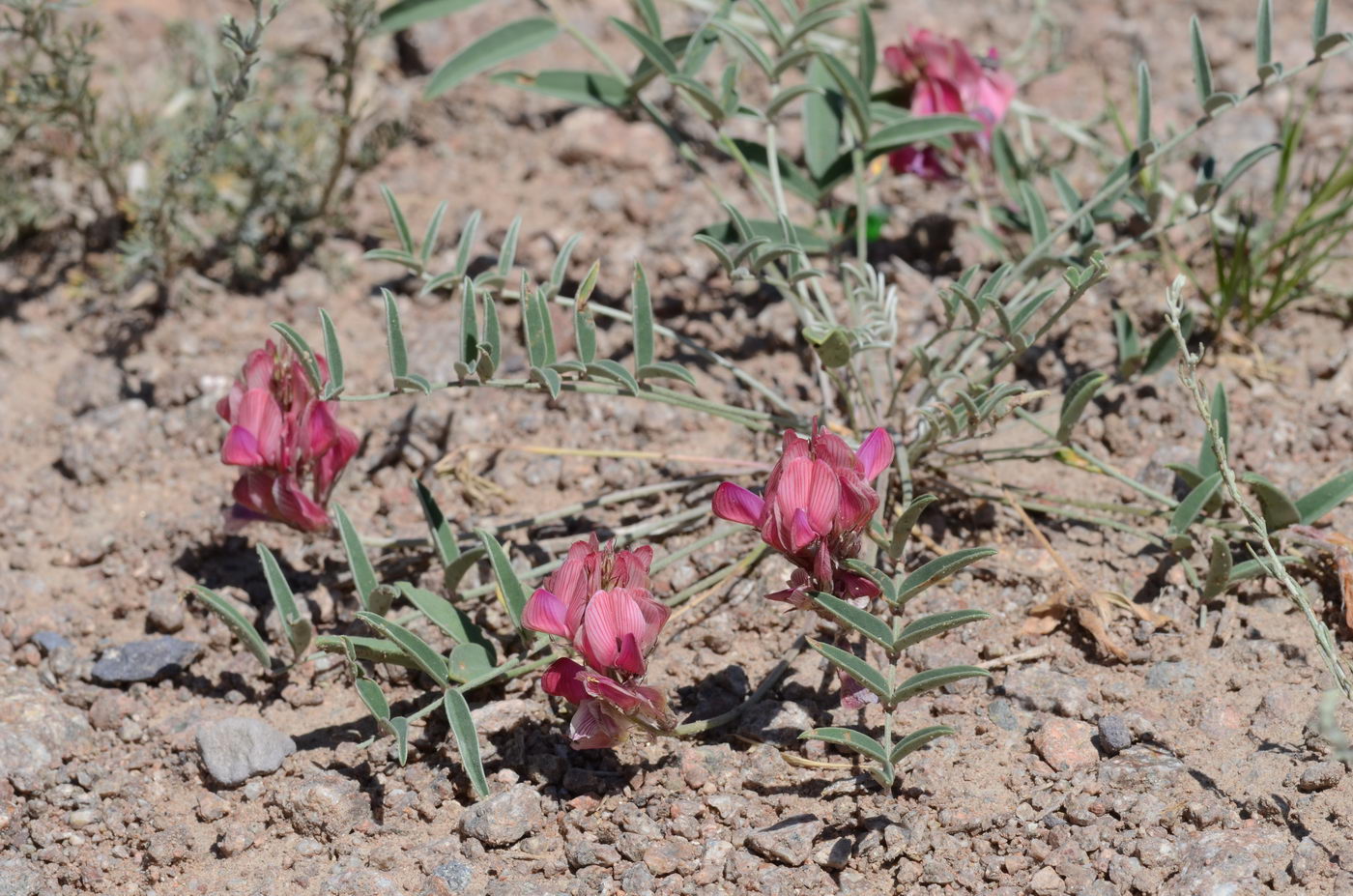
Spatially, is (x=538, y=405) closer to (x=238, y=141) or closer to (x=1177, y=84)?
(x=238, y=141)

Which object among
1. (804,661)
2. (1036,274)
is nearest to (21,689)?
(804,661)

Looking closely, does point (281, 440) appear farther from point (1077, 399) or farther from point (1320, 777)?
point (1320, 777)

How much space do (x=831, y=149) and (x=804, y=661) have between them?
1331 millimetres

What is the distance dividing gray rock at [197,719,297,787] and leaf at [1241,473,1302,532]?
6.02 ft

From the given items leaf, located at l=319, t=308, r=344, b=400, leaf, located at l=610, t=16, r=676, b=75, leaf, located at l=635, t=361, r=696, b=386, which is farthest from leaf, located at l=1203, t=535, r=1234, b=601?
leaf, located at l=319, t=308, r=344, b=400

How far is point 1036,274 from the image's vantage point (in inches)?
116

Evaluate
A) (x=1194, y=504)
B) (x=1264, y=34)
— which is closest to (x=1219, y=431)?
(x=1194, y=504)

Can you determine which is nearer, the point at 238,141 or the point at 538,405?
the point at 538,405

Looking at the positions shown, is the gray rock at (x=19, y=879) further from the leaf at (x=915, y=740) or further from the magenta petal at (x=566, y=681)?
the leaf at (x=915, y=740)

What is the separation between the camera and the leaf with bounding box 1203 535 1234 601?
228 centimetres

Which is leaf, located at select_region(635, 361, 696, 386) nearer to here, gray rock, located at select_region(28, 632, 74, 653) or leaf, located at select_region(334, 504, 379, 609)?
leaf, located at select_region(334, 504, 379, 609)

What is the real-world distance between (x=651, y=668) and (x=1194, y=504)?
1080 millimetres

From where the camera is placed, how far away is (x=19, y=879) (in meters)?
2.09

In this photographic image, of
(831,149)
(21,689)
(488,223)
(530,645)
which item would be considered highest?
(831,149)
